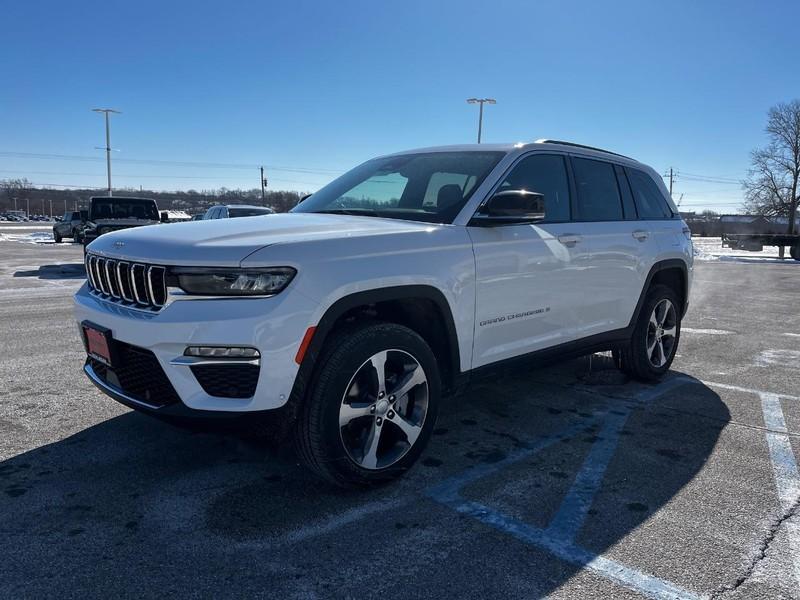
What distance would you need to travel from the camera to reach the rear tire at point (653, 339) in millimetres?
5094

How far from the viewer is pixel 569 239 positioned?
4.11m

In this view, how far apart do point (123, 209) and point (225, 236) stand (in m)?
16.8

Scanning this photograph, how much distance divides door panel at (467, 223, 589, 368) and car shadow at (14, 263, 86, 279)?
11.7 metres

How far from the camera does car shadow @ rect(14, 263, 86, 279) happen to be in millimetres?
13306

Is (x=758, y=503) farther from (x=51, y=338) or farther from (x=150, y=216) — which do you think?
(x=150, y=216)

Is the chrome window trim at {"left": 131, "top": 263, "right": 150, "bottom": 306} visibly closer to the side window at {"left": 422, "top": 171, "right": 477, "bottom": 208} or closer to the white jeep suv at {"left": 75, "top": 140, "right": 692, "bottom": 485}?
the white jeep suv at {"left": 75, "top": 140, "right": 692, "bottom": 485}

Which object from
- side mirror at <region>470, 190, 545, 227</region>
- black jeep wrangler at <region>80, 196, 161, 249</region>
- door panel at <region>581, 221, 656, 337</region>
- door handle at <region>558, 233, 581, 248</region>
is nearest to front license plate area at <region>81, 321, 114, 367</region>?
side mirror at <region>470, 190, 545, 227</region>

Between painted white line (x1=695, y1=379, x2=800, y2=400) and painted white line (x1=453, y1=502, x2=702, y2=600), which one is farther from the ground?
painted white line (x1=695, y1=379, x2=800, y2=400)

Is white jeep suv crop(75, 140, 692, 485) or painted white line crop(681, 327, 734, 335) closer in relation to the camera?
white jeep suv crop(75, 140, 692, 485)

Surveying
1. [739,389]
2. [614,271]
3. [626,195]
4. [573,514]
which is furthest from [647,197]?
[573,514]

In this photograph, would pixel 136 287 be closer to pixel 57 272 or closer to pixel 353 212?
pixel 353 212

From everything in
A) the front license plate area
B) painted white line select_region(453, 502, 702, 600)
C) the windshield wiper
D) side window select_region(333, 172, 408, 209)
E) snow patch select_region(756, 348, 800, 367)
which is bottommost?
painted white line select_region(453, 502, 702, 600)

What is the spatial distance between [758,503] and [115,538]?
9.99 feet

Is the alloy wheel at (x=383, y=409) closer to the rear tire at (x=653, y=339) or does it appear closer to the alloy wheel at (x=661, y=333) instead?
the rear tire at (x=653, y=339)
